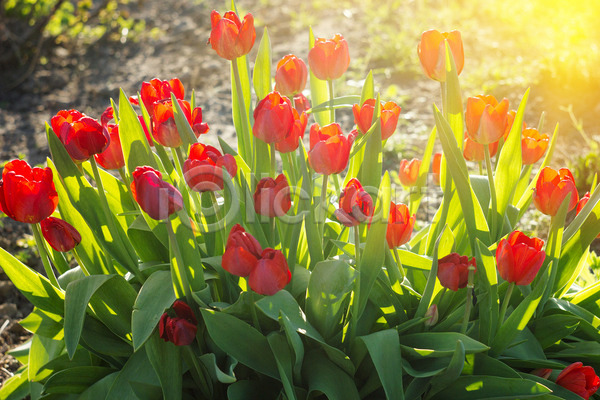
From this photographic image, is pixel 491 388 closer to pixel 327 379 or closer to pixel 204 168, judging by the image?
pixel 327 379

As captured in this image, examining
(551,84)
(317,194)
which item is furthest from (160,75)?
(317,194)

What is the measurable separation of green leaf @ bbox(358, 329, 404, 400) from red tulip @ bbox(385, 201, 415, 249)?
0.21 meters

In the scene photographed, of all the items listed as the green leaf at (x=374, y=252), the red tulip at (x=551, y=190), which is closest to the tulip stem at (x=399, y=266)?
the green leaf at (x=374, y=252)

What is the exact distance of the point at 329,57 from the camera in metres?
1.50

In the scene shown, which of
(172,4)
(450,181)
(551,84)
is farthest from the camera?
(172,4)

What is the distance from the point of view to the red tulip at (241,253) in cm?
108

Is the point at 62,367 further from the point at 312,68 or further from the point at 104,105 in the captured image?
the point at 104,105

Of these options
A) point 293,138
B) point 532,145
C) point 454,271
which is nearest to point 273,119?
point 293,138

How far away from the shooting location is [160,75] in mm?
4328

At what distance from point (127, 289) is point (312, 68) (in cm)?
70

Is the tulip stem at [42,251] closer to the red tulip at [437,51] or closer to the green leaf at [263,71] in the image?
the green leaf at [263,71]

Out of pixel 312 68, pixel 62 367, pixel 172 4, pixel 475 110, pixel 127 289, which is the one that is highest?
pixel 172 4

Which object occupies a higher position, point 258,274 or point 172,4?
point 172,4

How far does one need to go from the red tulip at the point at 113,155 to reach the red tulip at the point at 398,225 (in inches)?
25.8
